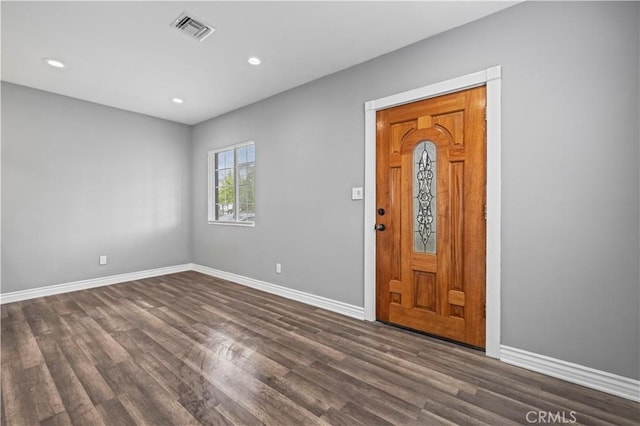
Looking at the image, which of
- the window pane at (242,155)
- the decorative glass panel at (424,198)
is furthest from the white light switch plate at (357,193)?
the window pane at (242,155)

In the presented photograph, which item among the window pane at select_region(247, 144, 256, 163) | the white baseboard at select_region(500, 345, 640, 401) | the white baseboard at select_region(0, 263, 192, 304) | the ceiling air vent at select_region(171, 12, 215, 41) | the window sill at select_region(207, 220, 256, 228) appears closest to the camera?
the white baseboard at select_region(500, 345, 640, 401)

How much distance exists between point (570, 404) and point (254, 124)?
4.19m

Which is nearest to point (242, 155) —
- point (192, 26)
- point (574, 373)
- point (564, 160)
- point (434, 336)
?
point (192, 26)

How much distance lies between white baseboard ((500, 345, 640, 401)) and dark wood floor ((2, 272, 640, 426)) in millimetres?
58

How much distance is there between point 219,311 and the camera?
3.13 m

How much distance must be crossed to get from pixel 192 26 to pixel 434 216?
8.59 ft

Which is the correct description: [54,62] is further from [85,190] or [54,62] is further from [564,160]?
[564,160]

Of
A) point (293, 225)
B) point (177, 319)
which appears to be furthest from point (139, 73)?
point (177, 319)

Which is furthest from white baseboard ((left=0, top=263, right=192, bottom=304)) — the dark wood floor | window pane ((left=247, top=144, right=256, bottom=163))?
window pane ((left=247, top=144, right=256, bottom=163))

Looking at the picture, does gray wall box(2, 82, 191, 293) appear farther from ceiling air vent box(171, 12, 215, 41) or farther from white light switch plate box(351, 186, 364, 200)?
white light switch plate box(351, 186, 364, 200)

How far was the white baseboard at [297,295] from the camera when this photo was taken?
9.80ft

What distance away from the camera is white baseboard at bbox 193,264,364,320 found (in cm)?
299

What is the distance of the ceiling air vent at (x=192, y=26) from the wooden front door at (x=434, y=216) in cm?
172

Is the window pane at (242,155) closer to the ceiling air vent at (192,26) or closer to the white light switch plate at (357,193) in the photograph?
the ceiling air vent at (192,26)
